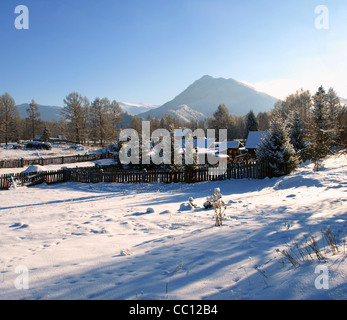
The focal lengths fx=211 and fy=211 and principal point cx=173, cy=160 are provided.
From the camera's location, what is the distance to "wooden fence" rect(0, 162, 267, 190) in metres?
16.0

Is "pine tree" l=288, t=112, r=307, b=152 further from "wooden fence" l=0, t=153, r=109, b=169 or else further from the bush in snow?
"wooden fence" l=0, t=153, r=109, b=169

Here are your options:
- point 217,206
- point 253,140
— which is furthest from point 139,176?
point 253,140

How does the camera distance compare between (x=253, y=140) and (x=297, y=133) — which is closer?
(x=297, y=133)

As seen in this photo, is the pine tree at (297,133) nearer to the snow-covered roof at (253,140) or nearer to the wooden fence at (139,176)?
the snow-covered roof at (253,140)

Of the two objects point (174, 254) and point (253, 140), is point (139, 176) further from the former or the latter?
point (253, 140)

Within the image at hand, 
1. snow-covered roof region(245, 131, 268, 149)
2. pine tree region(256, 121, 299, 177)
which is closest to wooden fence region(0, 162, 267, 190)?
pine tree region(256, 121, 299, 177)

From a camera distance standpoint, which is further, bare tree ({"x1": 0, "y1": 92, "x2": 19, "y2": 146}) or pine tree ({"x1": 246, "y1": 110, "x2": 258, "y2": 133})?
pine tree ({"x1": 246, "y1": 110, "x2": 258, "y2": 133})

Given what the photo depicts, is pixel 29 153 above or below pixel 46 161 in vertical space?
above

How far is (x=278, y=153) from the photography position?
49.5ft

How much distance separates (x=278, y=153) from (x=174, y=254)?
1348 cm

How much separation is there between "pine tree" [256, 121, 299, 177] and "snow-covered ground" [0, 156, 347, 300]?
732 cm
